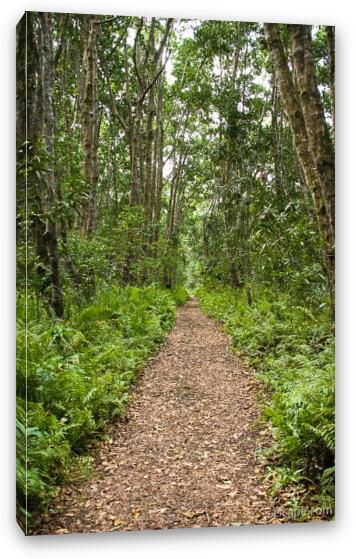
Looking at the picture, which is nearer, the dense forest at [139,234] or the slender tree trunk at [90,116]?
the dense forest at [139,234]

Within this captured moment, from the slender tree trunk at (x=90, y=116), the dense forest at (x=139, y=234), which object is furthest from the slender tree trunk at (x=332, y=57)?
the slender tree trunk at (x=90, y=116)

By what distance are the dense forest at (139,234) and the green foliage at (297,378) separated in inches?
0.7

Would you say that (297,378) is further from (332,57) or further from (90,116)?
(90,116)

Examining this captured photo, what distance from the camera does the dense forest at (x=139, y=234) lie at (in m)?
3.79

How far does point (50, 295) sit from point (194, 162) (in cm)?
852

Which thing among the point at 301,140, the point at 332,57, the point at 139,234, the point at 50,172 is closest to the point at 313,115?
the point at 301,140

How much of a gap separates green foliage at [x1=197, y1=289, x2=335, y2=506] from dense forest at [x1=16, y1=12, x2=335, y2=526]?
0.02 metres

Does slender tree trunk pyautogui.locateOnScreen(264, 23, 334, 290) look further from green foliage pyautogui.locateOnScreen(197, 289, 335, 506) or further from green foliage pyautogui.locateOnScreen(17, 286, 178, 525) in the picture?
green foliage pyautogui.locateOnScreen(17, 286, 178, 525)

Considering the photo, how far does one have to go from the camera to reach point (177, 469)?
153 inches

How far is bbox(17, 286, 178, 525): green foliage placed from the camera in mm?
3361

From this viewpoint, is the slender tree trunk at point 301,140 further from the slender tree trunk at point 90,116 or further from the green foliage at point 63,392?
the green foliage at point 63,392

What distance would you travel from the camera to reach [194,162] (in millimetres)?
12250

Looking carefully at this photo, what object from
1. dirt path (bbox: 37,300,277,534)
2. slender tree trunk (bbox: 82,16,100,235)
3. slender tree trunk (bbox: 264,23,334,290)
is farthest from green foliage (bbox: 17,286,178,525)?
slender tree trunk (bbox: 264,23,334,290)

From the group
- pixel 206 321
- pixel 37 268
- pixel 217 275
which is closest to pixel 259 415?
pixel 37 268
